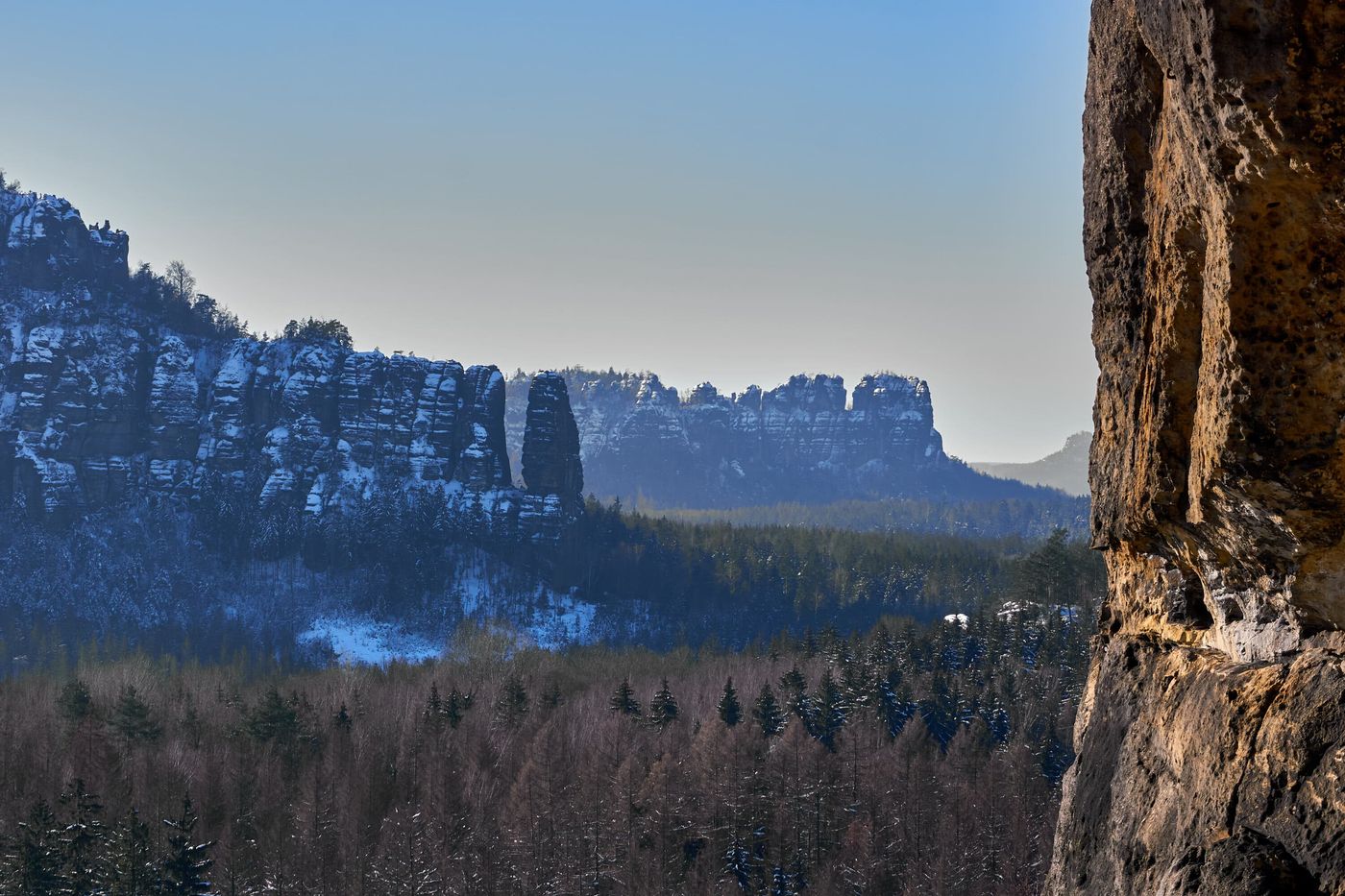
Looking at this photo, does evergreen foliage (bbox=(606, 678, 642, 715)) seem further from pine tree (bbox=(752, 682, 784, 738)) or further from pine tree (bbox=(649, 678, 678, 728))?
pine tree (bbox=(752, 682, 784, 738))

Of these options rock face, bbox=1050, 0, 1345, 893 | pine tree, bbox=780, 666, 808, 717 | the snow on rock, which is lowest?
the snow on rock

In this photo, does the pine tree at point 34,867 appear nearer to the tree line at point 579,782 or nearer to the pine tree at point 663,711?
the tree line at point 579,782

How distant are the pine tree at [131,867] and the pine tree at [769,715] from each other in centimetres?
4009

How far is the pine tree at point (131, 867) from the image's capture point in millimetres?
49281

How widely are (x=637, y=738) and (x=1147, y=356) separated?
255 feet

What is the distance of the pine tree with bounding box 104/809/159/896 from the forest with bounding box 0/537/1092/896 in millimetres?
86

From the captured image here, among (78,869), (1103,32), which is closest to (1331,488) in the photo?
(1103,32)

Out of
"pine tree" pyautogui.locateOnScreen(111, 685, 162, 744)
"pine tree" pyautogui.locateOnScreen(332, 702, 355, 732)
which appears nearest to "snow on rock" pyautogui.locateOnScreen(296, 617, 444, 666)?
"pine tree" pyautogui.locateOnScreen(332, 702, 355, 732)

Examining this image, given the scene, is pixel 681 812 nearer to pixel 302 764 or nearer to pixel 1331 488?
pixel 302 764

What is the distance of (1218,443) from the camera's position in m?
7.18

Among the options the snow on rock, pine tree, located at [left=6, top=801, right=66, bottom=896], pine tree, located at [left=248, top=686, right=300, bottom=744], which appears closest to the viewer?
pine tree, located at [left=6, top=801, right=66, bottom=896]

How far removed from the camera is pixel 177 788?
72.2 meters

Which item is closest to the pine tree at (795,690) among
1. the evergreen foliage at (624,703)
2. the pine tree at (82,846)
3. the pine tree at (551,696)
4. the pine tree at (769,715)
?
the pine tree at (769,715)

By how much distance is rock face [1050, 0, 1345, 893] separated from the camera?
6438mm
